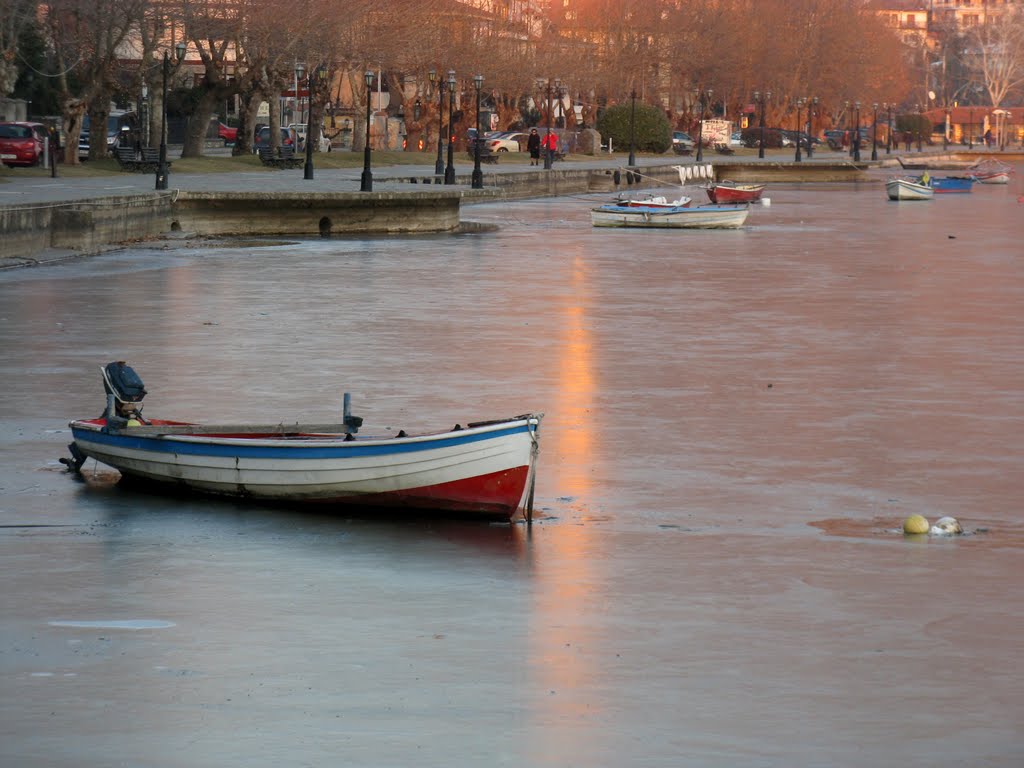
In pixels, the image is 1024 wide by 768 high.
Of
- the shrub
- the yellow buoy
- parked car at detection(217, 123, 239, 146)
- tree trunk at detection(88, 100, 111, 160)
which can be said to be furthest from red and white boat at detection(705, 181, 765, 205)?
the yellow buoy

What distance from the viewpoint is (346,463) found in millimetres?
12578

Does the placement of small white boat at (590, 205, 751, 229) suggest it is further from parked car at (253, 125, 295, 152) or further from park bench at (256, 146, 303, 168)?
parked car at (253, 125, 295, 152)

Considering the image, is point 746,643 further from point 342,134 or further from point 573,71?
point 573,71

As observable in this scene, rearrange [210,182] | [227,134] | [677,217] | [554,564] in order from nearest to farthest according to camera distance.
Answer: [554,564] → [210,182] → [677,217] → [227,134]

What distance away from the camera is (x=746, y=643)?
9688 mm

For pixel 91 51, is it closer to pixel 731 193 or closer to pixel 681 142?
pixel 731 193

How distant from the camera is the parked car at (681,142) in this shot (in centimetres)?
10512

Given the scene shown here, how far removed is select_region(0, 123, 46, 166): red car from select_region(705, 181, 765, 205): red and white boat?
66.3 ft

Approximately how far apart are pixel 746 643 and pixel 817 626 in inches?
22.2

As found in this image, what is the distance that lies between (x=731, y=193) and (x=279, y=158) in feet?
46.1

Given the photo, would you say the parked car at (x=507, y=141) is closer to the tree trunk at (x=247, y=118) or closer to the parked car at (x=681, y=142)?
the parked car at (x=681, y=142)

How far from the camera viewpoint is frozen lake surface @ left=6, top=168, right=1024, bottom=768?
8.25 meters

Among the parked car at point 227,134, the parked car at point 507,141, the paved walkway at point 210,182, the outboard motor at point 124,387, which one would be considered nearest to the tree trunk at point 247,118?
the paved walkway at point 210,182


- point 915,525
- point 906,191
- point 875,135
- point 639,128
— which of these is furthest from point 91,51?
point 875,135
